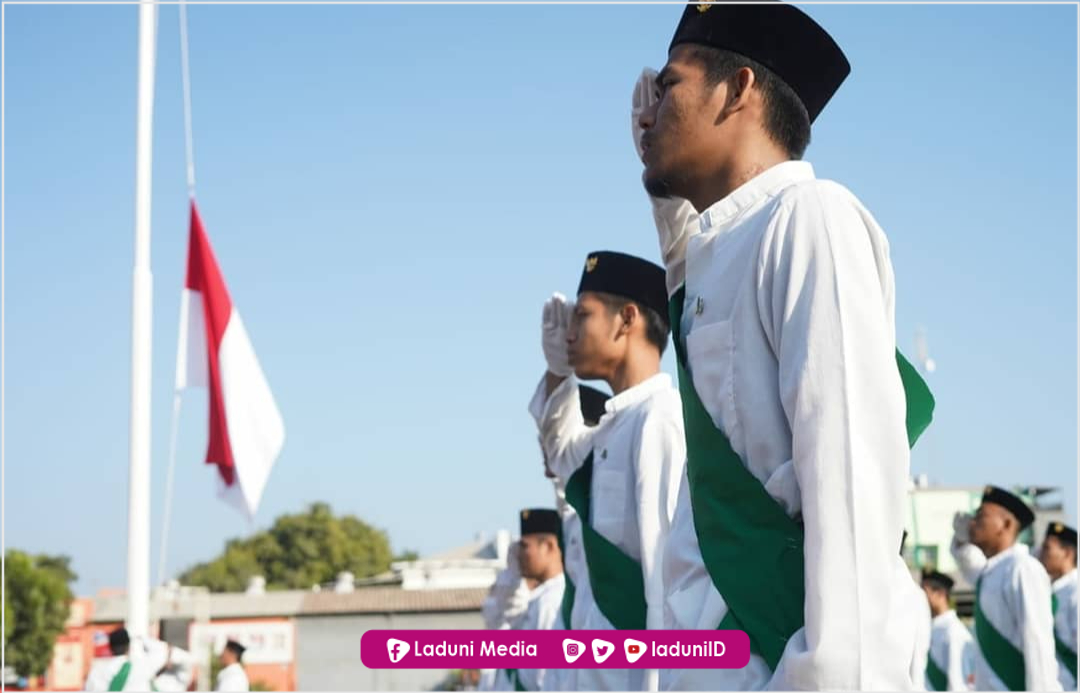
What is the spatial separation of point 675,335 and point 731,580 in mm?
504

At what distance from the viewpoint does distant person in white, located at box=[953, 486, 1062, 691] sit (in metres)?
9.50

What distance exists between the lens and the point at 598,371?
5363 mm

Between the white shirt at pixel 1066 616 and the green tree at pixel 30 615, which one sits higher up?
the green tree at pixel 30 615

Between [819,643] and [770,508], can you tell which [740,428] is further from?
[819,643]

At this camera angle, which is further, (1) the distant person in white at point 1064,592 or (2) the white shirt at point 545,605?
(2) the white shirt at point 545,605

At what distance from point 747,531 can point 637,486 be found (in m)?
2.41

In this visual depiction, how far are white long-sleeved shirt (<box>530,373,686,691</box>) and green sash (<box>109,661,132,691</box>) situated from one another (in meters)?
5.08

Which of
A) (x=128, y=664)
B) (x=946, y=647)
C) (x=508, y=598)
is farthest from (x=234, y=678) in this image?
(x=946, y=647)

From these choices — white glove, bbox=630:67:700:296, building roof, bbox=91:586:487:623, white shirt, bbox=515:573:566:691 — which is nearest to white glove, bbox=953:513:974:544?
white shirt, bbox=515:573:566:691

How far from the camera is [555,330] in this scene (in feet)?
19.4

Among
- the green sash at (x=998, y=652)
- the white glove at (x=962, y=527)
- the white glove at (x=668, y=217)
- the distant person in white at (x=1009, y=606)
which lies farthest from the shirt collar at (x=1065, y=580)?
the white glove at (x=668, y=217)

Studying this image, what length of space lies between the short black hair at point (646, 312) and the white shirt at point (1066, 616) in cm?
596

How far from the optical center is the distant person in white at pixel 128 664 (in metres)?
9.57

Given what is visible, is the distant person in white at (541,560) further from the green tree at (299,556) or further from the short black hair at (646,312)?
the green tree at (299,556)
